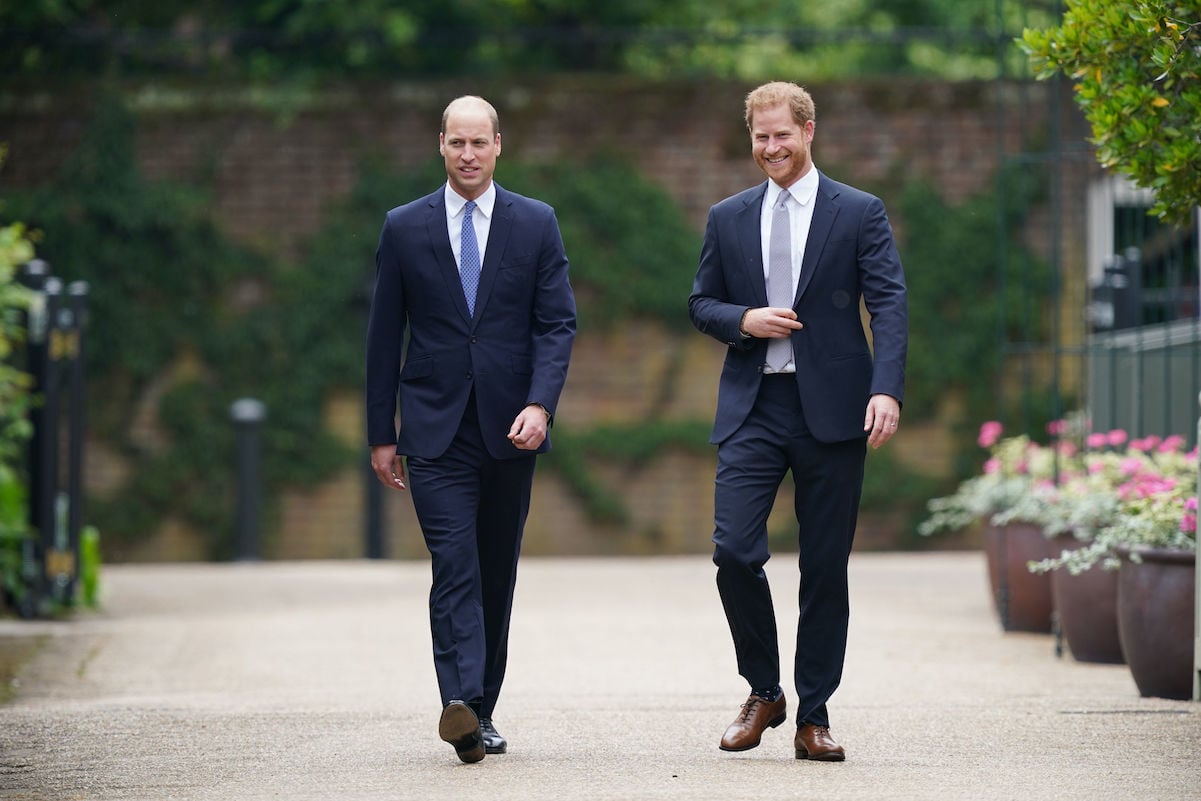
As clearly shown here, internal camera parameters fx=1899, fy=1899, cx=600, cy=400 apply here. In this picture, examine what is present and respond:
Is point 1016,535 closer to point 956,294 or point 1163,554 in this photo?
point 1163,554

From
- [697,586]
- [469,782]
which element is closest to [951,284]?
[697,586]

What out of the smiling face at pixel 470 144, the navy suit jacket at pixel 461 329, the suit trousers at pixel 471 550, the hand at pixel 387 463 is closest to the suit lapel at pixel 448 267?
the navy suit jacket at pixel 461 329

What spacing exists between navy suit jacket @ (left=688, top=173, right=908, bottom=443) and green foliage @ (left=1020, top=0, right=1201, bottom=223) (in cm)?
110

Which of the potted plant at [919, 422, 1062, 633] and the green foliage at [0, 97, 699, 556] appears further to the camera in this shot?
the green foliage at [0, 97, 699, 556]

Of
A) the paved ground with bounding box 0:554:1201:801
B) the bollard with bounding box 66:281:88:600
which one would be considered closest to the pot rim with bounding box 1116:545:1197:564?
the paved ground with bounding box 0:554:1201:801

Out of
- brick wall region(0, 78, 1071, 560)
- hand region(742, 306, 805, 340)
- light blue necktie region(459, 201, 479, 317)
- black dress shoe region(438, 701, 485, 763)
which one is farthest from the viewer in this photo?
brick wall region(0, 78, 1071, 560)

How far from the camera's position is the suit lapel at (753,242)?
520 centimetres

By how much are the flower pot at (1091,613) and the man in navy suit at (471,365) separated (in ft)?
10.7

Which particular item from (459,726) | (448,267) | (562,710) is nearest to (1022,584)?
(562,710)

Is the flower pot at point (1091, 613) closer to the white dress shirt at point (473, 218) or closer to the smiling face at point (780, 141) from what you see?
the smiling face at point (780, 141)

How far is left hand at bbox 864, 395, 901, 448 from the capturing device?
4895mm

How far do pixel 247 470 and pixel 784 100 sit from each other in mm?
10170

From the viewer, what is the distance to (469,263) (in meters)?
5.27

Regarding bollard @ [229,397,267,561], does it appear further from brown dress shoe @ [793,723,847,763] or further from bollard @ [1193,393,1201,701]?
brown dress shoe @ [793,723,847,763]
